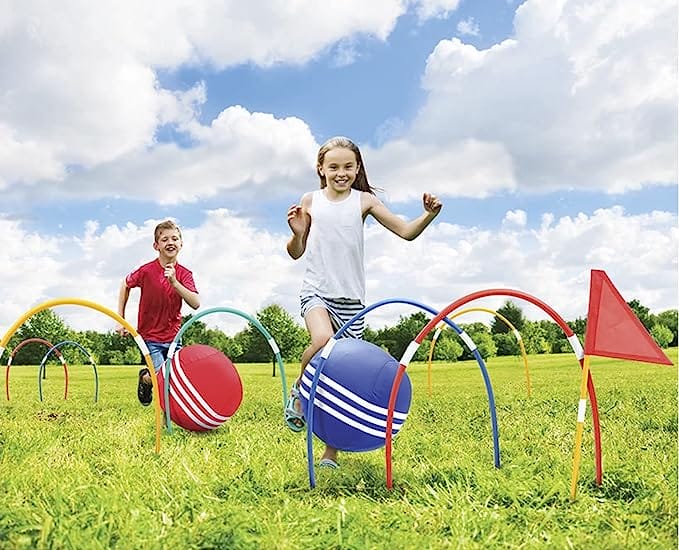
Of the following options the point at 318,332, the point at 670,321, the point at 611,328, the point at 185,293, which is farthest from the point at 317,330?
the point at 670,321

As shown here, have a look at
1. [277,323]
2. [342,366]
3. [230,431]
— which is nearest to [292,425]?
[342,366]

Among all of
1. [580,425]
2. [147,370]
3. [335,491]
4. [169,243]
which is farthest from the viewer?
[147,370]

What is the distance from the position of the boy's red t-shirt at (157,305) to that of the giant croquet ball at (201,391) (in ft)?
4.54

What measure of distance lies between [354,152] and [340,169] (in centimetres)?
19

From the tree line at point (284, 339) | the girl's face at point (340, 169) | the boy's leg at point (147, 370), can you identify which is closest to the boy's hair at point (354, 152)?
the girl's face at point (340, 169)

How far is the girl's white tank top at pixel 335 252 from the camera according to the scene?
5.73 m

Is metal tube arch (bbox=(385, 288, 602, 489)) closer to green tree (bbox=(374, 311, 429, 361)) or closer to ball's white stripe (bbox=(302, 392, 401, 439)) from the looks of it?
ball's white stripe (bbox=(302, 392, 401, 439))

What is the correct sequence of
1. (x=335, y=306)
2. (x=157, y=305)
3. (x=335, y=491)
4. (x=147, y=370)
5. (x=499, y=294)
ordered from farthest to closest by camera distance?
1. (x=147, y=370)
2. (x=157, y=305)
3. (x=335, y=306)
4. (x=335, y=491)
5. (x=499, y=294)

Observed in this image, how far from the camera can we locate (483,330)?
27.6m

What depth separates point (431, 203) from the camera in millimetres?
5512

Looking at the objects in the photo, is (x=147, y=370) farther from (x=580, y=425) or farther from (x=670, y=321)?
(x=670, y=321)

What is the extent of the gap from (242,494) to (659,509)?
2.29 metres

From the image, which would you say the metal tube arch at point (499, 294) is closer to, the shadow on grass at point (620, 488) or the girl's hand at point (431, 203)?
the shadow on grass at point (620, 488)

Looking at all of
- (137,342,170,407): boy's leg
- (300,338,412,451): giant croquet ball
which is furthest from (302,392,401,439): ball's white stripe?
(137,342,170,407): boy's leg
